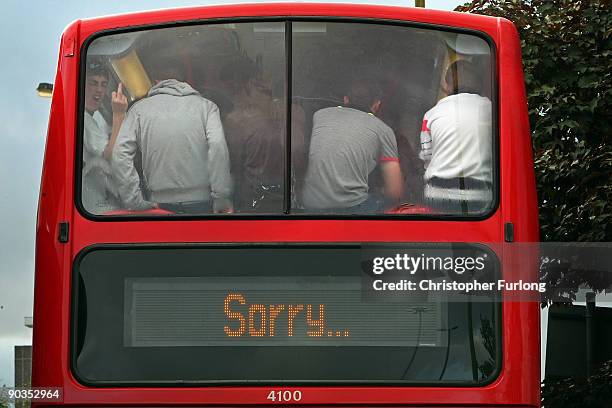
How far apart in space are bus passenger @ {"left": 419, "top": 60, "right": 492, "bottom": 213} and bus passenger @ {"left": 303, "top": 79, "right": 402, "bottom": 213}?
210 mm

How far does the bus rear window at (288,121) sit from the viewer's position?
7898mm

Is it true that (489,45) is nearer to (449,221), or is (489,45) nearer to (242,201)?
(449,221)

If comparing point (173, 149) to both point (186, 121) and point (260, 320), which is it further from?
point (260, 320)

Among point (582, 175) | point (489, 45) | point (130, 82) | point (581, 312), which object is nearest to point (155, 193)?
point (130, 82)

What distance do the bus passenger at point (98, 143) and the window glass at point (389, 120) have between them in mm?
1045

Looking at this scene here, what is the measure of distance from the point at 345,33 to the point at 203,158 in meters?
1.16

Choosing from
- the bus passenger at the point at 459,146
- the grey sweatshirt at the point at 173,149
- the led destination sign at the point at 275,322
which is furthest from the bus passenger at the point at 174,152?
the bus passenger at the point at 459,146

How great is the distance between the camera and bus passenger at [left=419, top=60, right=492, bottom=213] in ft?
26.1

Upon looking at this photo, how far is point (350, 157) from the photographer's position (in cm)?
801

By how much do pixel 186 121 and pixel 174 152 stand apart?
7.7 inches

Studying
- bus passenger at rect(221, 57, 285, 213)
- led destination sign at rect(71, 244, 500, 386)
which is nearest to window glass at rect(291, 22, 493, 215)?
bus passenger at rect(221, 57, 285, 213)

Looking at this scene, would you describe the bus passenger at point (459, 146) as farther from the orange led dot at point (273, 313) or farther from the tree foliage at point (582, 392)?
the tree foliage at point (582, 392)

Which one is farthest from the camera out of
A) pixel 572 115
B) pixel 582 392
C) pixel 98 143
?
pixel 582 392

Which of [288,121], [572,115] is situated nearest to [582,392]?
[572,115]
